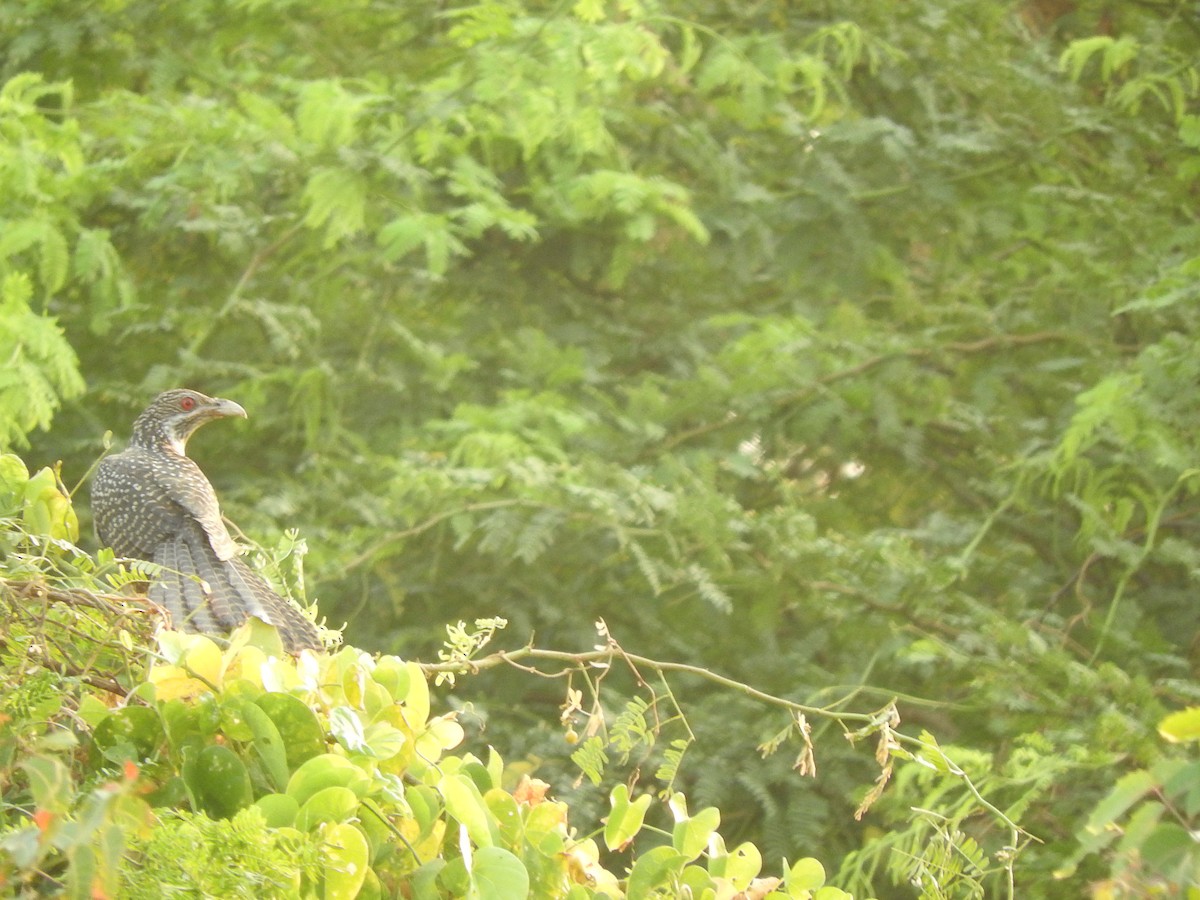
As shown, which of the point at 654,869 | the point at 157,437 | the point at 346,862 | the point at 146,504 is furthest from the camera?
the point at 157,437

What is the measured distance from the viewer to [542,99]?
520 cm

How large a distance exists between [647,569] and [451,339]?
6.02 feet

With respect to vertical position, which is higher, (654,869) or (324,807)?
(324,807)

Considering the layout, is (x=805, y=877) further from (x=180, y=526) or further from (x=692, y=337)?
(x=692, y=337)

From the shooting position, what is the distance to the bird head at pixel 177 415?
434 centimetres

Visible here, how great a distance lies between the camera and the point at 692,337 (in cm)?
659

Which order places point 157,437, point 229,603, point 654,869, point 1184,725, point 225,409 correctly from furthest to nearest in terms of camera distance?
point 225,409 → point 157,437 → point 229,603 → point 654,869 → point 1184,725

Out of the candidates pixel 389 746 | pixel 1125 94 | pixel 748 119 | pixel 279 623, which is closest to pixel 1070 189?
pixel 1125 94

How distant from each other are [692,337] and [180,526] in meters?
3.33

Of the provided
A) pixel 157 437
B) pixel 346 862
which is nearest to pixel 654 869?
pixel 346 862

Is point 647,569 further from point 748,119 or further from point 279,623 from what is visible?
point 279,623

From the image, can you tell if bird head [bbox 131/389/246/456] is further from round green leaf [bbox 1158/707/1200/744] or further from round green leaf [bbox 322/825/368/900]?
round green leaf [bbox 1158/707/1200/744]

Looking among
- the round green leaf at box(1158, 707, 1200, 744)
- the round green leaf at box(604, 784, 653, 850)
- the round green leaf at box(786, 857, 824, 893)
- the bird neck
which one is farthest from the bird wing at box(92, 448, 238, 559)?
the round green leaf at box(1158, 707, 1200, 744)

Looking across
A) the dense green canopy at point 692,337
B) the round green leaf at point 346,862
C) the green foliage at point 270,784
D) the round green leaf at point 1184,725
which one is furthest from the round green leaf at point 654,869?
the dense green canopy at point 692,337
